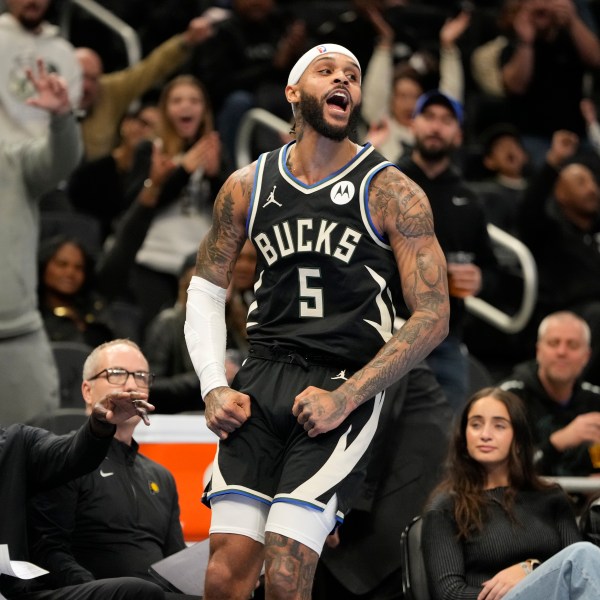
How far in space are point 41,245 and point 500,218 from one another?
333 cm

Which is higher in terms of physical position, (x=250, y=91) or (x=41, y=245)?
(x=250, y=91)

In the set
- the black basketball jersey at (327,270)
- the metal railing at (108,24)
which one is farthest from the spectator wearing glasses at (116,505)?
the metal railing at (108,24)

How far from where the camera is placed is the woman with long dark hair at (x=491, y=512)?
4.61 metres

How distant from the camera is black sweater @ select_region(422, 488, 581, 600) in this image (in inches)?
181

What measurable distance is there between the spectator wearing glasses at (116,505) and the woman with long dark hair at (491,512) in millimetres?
973

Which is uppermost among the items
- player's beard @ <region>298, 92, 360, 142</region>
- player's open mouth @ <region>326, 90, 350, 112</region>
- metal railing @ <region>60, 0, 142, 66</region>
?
Result: metal railing @ <region>60, 0, 142, 66</region>

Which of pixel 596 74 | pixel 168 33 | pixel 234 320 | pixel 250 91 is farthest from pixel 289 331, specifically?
pixel 596 74

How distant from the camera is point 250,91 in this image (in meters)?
10.2

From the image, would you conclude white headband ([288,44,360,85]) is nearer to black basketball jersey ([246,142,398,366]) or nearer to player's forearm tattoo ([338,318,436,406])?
black basketball jersey ([246,142,398,366])

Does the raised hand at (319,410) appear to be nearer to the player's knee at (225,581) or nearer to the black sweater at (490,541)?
the player's knee at (225,581)

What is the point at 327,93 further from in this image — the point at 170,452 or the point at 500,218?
the point at 500,218

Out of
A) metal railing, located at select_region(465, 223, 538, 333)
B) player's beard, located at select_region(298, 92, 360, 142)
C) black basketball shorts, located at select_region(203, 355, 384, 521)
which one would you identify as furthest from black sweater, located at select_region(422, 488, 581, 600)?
metal railing, located at select_region(465, 223, 538, 333)

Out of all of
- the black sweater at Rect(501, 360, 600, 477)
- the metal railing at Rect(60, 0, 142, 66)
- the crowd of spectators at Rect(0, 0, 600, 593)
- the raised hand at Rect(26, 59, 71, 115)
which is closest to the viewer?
the raised hand at Rect(26, 59, 71, 115)

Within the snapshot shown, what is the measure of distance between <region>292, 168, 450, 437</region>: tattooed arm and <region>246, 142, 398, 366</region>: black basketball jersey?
4 cm
